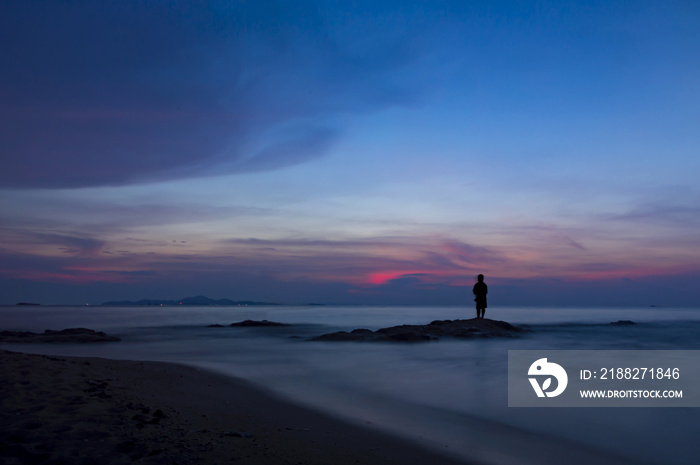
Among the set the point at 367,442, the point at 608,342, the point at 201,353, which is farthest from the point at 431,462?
the point at 608,342

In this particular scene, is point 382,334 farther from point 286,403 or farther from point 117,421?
point 117,421

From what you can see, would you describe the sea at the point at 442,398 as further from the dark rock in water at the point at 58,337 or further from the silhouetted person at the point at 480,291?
the silhouetted person at the point at 480,291

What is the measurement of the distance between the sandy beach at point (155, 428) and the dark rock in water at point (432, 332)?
12836 millimetres

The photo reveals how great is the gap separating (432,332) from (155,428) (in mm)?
17951

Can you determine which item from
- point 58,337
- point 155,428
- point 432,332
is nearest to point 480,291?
point 432,332

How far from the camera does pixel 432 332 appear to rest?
877 inches

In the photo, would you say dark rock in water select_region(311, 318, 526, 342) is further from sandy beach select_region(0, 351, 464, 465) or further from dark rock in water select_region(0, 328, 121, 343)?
sandy beach select_region(0, 351, 464, 465)

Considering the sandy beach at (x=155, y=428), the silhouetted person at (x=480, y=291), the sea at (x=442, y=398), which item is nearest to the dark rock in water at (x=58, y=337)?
the sea at (x=442, y=398)

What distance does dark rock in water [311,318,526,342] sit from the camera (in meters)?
20.8

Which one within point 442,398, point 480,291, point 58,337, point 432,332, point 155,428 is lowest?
point 58,337

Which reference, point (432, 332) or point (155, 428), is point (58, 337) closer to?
point (432, 332)

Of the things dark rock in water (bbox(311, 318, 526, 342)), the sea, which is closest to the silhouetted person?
dark rock in water (bbox(311, 318, 526, 342))

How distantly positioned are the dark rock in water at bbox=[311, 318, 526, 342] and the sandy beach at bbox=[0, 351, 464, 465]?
42.1 ft

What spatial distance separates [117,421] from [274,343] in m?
15.5
